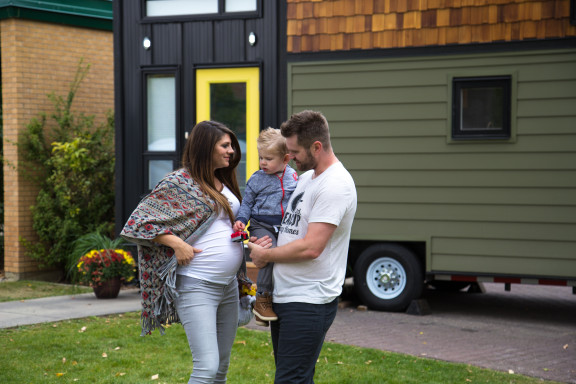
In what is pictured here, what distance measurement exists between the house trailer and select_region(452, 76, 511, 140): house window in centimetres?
2

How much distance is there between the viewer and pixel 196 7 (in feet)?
31.9

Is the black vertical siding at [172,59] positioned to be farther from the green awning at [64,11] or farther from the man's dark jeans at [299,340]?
the man's dark jeans at [299,340]

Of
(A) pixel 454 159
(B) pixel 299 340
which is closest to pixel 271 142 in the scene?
(B) pixel 299 340

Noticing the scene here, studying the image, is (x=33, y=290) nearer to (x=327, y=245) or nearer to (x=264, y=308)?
(x=264, y=308)

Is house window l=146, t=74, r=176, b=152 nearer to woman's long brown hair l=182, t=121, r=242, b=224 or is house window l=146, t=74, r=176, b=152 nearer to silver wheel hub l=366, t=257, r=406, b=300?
silver wheel hub l=366, t=257, r=406, b=300

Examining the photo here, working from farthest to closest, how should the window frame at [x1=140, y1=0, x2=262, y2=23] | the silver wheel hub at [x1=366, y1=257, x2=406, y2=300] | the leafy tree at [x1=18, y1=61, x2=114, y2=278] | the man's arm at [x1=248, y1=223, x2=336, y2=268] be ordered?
the leafy tree at [x1=18, y1=61, x2=114, y2=278], the window frame at [x1=140, y1=0, x2=262, y2=23], the silver wheel hub at [x1=366, y1=257, x2=406, y2=300], the man's arm at [x1=248, y1=223, x2=336, y2=268]

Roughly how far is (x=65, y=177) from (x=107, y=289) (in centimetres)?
262

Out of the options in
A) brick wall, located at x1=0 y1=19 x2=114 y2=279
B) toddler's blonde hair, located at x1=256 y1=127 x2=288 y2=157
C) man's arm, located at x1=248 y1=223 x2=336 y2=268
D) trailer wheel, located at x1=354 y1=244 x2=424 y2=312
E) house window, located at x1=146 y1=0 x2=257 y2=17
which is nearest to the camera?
man's arm, located at x1=248 y1=223 x2=336 y2=268

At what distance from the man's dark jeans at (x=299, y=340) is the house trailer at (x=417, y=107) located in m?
5.23

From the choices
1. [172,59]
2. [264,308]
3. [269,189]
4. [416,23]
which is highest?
[416,23]

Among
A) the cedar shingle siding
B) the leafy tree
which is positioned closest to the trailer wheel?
the cedar shingle siding

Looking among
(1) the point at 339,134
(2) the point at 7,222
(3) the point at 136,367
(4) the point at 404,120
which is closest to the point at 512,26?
(4) the point at 404,120

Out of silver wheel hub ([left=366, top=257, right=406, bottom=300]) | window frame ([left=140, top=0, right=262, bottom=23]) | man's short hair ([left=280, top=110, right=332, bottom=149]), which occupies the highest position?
window frame ([left=140, top=0, right=262, bottom=23])

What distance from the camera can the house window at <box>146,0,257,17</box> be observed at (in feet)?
31.3
